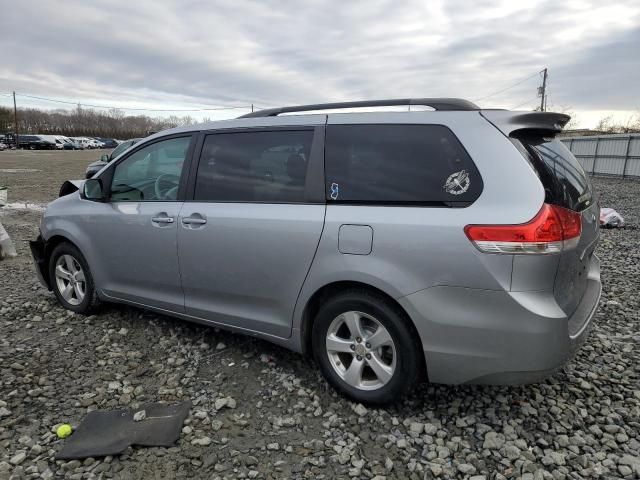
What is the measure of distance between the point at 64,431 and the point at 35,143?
65631 mm

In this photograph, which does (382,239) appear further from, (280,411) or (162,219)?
(162,219)

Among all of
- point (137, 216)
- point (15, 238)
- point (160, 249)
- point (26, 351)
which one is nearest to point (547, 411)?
point (160, 249)

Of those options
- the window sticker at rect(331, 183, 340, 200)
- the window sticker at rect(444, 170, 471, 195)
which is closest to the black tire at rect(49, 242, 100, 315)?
the window sticker at rect(331, 183, 340, 200)

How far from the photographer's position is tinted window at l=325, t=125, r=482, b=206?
2.50 meters

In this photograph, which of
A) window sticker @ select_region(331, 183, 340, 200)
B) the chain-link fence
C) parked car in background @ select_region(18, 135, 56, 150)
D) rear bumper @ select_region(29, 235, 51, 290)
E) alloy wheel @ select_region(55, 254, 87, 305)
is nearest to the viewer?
window sticker @ select_region(331, 183, 340, 200)

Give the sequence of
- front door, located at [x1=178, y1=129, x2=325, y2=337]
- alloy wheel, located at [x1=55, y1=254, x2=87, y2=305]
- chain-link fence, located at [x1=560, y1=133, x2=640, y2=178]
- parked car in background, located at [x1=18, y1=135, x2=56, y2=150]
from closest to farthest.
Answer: front door, located at [x1=178, y1=129, x2=325, y2=337] → alloy wheel, located at [x1=55, y1=254, x2=87, y2=305] → chain-link fence, located at [x1=560, y1=133, x2=640, y2=178] → parked car in background, located at [x1=18, y1=135, x2=56, y2=150]

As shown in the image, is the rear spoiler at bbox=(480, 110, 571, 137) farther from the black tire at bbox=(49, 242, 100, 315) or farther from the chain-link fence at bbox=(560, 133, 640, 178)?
the chain-link fence at bbox=(560, 133, 640, 178)

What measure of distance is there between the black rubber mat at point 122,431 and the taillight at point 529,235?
6.51ft

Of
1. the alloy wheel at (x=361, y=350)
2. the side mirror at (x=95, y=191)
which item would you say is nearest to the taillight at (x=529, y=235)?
the alloy wheel at (x=361, y=350)

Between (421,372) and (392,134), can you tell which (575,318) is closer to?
(421,372)

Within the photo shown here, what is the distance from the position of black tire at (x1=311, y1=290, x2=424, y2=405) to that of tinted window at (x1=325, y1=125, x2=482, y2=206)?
0.58 metres

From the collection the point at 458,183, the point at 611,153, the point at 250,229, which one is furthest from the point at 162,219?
the point at 611,153

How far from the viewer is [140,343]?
382 cm

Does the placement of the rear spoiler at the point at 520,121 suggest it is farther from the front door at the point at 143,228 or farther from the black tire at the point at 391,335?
the front door at the point at 143,228
